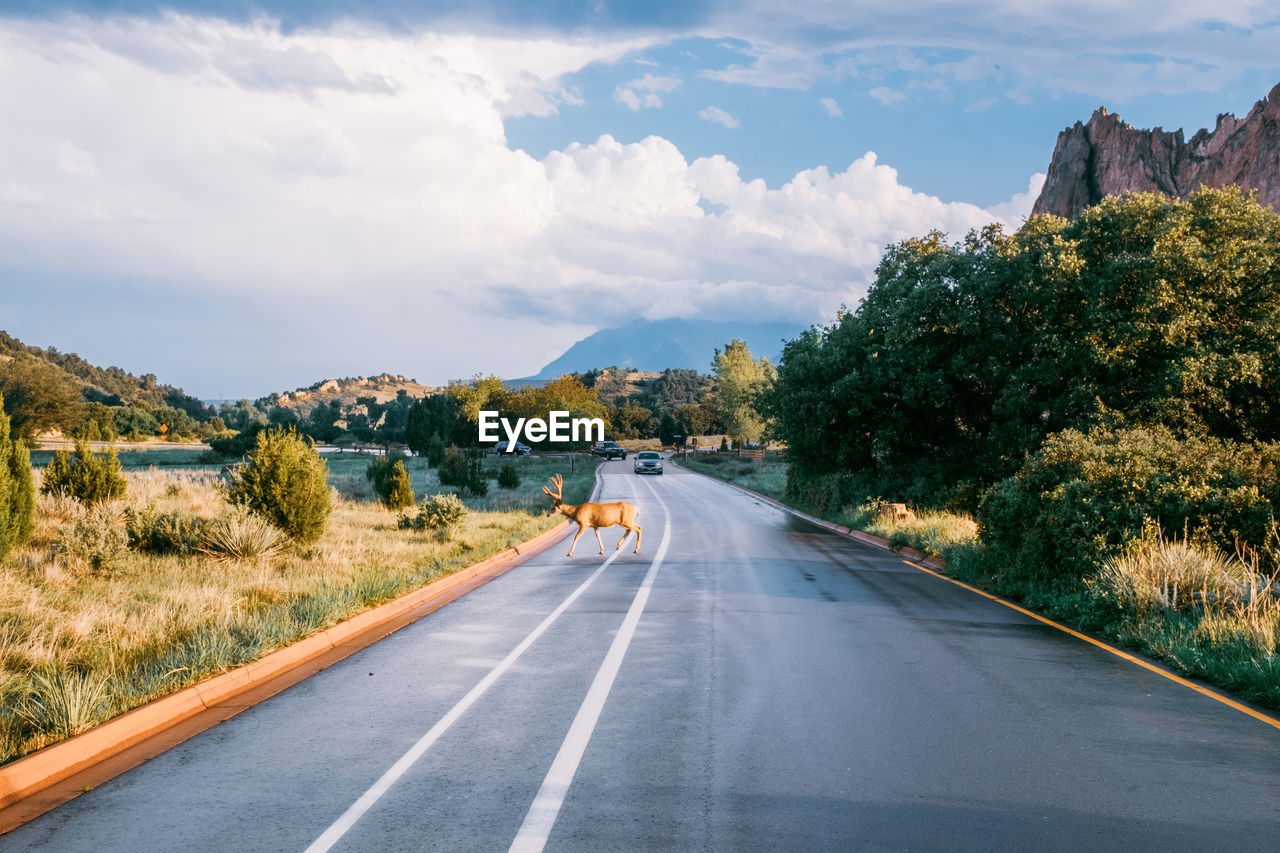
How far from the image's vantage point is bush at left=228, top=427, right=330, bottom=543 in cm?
1577

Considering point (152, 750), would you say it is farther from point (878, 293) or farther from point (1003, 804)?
point (878, 293)

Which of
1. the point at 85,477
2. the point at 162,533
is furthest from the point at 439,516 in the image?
the point at 85,477

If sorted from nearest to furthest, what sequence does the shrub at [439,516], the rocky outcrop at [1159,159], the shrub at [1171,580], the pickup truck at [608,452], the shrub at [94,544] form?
the shrub at [1171,580] → the shrub at [94,544] → the shrub at [439,516] → the rocky outcrop at [1159,159] → the pickup truck at [608,452]

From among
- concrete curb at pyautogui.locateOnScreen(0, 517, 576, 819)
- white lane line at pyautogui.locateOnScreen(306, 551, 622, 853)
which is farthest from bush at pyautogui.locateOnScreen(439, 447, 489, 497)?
white lane line at pyautogui.locateOnScreen(306, 551, 622, 853)

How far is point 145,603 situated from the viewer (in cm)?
1007

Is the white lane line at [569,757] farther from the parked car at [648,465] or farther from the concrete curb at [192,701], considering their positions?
the parked car at [648,465]

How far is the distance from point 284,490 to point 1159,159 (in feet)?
280

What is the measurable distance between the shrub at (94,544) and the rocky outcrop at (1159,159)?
64433 mm

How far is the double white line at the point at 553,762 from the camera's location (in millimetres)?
4453

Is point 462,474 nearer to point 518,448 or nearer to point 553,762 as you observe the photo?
point 553,762

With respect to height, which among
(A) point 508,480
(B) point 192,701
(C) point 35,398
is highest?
(C) point 35,398

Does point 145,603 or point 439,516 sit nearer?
point 145,603

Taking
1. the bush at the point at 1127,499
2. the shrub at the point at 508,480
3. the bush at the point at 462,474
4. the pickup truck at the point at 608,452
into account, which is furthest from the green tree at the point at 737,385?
the bush at the point at 1127,499

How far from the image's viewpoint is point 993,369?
78.7 feet
